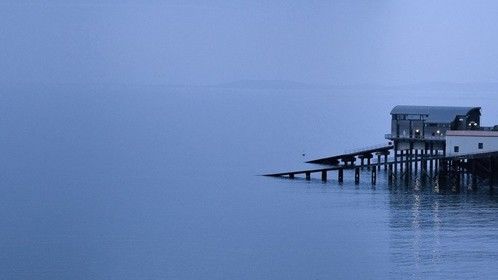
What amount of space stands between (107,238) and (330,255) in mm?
13625

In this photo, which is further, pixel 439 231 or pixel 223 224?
pixel 223 224

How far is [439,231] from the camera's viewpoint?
216 ft

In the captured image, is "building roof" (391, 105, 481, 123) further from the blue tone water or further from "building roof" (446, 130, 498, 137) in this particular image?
the blue tone water

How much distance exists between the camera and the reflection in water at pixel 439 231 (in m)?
56.0

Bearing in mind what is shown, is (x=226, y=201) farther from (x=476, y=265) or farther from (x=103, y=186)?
(x=476, y=265)

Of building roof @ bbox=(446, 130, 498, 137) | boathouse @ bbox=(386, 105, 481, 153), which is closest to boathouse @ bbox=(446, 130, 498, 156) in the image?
building roof @ bbox=(446, 130, 498, 137)

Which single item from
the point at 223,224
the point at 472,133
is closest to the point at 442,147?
the point at 472,133

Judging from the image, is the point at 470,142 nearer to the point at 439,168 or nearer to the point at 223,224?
the point at 439,168

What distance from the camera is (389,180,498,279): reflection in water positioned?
2204 inches

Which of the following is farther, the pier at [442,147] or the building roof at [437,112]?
the building roof at [437,112]

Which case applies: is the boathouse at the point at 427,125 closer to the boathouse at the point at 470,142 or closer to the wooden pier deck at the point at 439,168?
the wooden pier deck at the point at 439,168

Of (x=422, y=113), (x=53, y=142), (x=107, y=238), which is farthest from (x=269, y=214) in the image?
(x=53, y=142)

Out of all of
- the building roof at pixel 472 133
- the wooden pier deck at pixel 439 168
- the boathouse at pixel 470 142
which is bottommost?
the wooden pier deck at pixel 439 168

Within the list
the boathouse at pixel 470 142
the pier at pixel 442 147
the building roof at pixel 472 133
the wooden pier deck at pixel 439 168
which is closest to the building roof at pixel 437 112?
the pier at pixel 442 147
